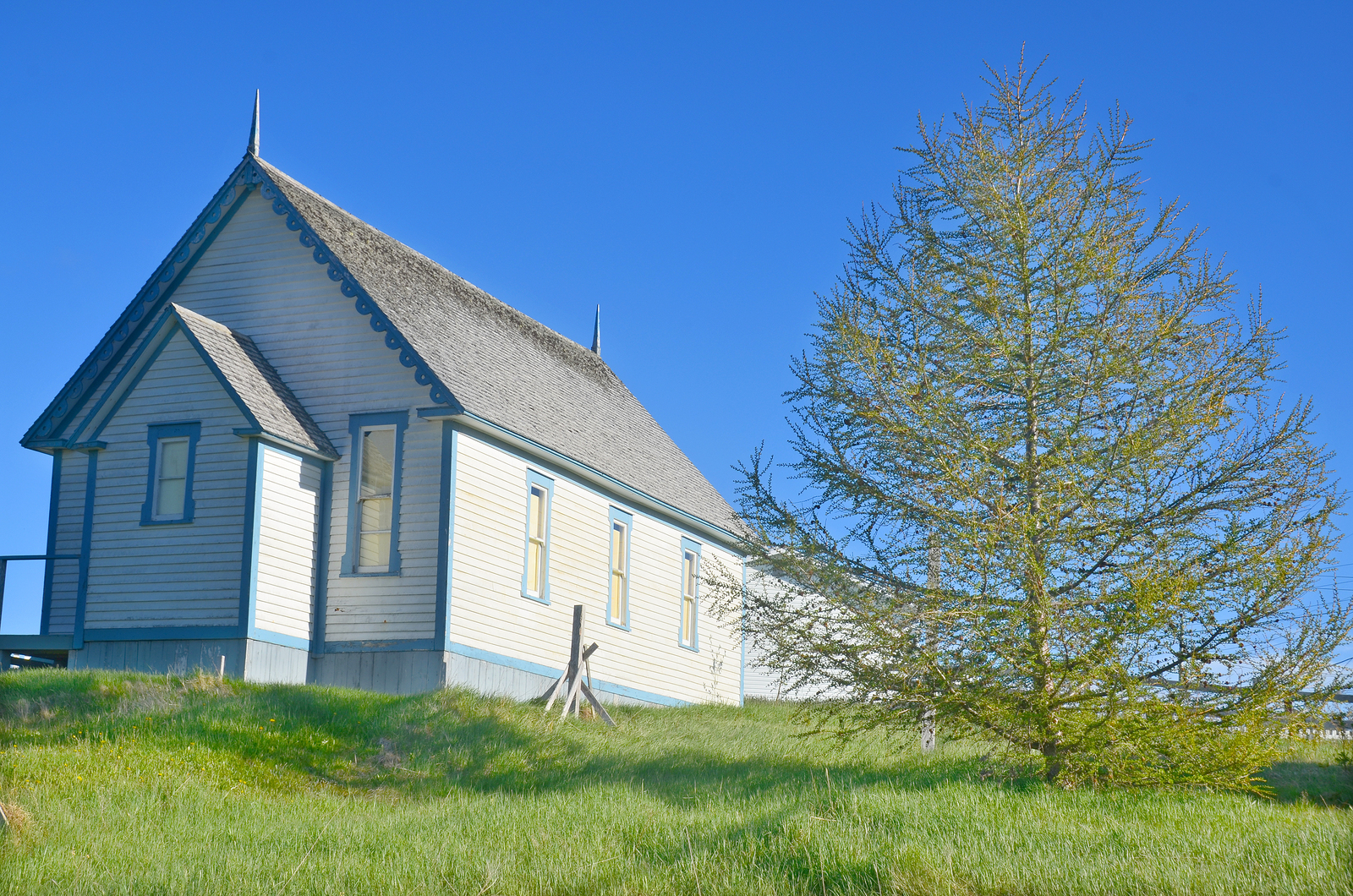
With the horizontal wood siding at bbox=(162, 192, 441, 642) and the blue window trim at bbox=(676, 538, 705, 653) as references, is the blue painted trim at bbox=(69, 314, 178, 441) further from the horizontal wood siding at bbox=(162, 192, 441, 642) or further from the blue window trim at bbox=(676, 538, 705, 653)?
the blue window trim at bbox=(676, 538, 705, 653)

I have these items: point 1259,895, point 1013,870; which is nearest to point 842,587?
point 1013,870

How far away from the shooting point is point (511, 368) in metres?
22.9

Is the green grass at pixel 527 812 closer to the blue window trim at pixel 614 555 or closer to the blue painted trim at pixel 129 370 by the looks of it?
the blue painted trim at pixel 129 370

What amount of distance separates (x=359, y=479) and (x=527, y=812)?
8.94 m

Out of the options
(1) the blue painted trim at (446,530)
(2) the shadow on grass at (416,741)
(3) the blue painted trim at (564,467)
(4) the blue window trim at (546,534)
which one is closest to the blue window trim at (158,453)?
(2) the shadow on grass at (416,741)

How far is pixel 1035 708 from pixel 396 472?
10.9 metres

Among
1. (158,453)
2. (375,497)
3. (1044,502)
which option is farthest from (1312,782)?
(158,453)

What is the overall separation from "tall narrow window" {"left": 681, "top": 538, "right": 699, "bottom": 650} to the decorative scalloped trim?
856cm

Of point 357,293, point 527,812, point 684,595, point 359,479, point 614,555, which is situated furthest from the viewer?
point 684,595

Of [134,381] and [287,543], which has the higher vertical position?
[134,381]

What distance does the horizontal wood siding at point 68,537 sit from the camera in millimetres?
19312

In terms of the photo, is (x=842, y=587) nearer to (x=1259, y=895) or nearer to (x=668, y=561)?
(x=1259, y=895)

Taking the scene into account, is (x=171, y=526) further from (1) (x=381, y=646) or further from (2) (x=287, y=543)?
(1) (x=381, y=646)

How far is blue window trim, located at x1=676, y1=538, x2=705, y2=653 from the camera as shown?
25.4 meters
